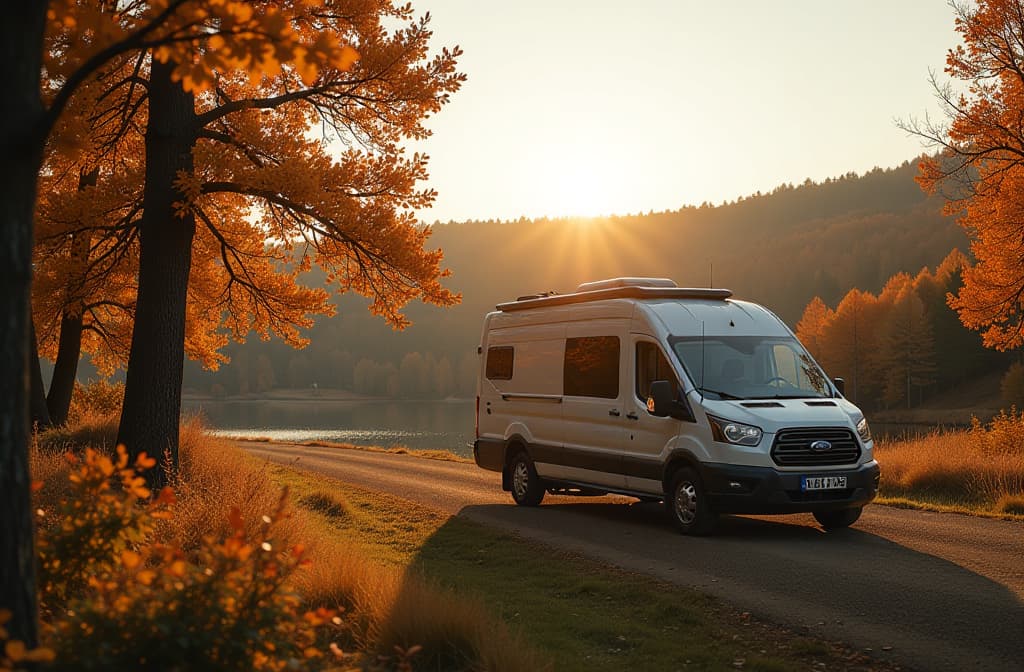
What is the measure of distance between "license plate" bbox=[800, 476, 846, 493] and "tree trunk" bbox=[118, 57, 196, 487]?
25.5 feet

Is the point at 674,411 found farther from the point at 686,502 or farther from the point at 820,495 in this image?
the point at 820,495

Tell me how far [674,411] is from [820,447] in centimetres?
171

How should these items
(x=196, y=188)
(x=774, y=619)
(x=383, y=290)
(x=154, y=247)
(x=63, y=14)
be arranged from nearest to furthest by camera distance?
(x=63, y=14), (x=774, y=619), (x=196, y=188), (x=154, y=247), (x=383, y=290)

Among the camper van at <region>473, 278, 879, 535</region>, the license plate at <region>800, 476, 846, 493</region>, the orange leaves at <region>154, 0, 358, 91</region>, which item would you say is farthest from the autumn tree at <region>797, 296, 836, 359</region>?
the orange leaves at <region>154, 0, 358, 91</region>

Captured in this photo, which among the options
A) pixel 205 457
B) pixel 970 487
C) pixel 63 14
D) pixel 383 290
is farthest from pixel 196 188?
pixel 970 487

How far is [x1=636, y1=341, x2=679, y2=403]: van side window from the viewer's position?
11.8 meters

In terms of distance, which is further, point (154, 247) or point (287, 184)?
point (154, 247)

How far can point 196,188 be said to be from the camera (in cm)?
1121

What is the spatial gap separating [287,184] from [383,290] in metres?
2.56

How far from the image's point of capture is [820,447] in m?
10.6

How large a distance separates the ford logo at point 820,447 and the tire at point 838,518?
1.06 meters

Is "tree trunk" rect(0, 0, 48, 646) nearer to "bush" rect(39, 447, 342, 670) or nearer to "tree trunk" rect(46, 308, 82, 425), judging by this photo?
"bush" rect(39, 447, 342, 670)

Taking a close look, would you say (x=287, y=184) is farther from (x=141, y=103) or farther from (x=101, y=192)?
(x=141, y=103)

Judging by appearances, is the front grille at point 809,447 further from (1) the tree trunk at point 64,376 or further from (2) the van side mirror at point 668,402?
(1) the tree trunk at point 64,376
